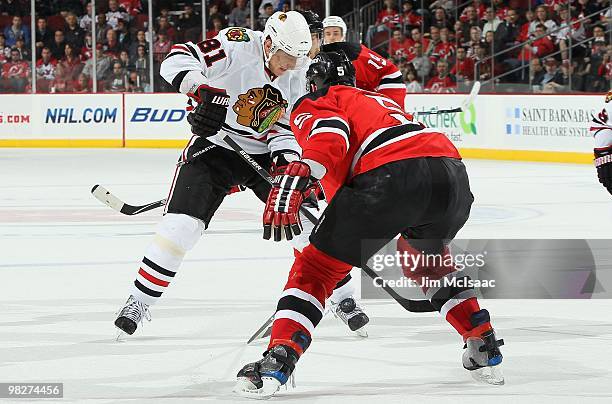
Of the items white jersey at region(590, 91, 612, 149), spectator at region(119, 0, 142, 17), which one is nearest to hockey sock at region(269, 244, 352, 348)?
white jersey at region(590, 91, 612, 149)

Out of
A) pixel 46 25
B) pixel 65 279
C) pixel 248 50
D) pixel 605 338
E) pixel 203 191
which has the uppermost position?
pixel 248 50

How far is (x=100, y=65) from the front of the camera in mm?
14984

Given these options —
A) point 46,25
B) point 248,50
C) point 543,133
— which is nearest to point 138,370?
point 248,50

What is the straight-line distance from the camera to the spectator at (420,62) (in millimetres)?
13734

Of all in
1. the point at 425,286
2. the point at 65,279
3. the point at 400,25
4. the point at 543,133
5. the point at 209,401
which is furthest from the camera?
the point at 400,25

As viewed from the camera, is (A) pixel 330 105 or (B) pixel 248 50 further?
(B) pixel 248 50

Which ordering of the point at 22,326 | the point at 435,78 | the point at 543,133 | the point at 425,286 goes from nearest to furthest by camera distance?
the point at 425,286 < the point at 22,326 < the point at 543,133 < the point at 435,78

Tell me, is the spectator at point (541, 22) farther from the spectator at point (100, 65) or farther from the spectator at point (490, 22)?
the spectator at point (100, 65)

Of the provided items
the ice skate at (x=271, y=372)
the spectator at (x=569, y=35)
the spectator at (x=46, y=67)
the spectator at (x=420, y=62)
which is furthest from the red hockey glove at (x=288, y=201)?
the spectator at (x=46, y=67)

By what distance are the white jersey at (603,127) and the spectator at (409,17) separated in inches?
361

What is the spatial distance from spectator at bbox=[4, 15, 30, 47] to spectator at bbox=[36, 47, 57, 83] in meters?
0.33

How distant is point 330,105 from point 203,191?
111 centimetres

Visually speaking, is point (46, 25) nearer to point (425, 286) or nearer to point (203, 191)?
point (203, 191)

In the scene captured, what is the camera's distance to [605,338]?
389cm
